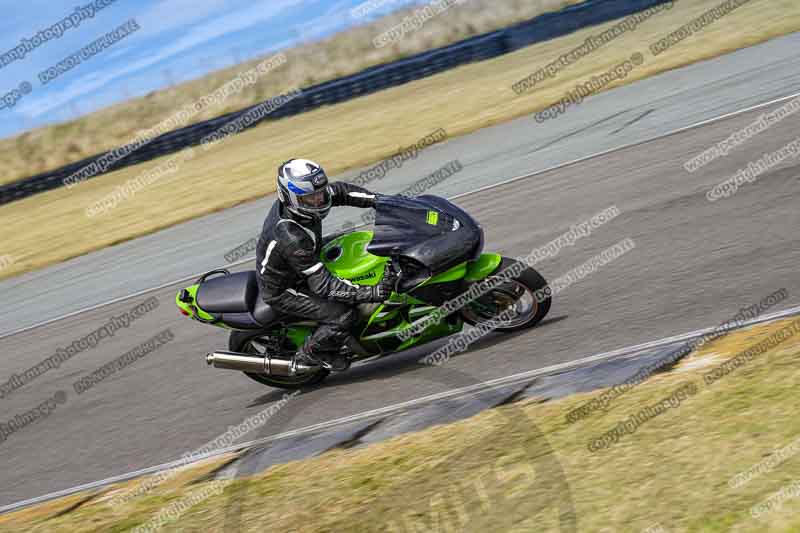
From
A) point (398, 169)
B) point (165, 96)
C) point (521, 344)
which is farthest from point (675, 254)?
point (165, 96)

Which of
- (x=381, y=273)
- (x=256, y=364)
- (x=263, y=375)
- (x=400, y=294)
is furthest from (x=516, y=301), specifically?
(x=263, y=375)

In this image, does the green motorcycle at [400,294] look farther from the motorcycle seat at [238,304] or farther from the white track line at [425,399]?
the white track line at [425,399]

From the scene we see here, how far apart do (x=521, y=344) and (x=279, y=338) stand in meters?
2.06

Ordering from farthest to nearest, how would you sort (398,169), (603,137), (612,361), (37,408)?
(398,169) < (603,137) < (37,408) < (612,361)

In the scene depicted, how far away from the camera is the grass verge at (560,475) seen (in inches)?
161

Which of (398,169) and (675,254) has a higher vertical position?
(398,169)

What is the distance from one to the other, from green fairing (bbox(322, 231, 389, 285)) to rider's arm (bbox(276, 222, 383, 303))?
0.46ft

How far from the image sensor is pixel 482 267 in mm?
6629

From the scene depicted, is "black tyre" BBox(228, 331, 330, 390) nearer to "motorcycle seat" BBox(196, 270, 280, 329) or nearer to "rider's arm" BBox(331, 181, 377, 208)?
"motorcycle seat" BBox(196, 270, 280, 329)

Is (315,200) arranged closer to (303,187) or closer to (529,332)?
(303,187)

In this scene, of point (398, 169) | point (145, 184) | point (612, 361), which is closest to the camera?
point (612, 361)

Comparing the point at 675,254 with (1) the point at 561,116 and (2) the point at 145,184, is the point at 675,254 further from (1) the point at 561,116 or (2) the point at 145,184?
(2) the point at 145,184

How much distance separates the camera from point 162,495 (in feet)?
19.3

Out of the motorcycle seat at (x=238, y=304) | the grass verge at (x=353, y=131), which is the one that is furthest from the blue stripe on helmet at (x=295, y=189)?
the grass verge at (x=353, y=131)
